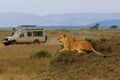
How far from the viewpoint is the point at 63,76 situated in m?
11.4

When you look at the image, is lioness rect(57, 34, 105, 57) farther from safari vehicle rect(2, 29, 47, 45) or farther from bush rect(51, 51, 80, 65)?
safari vehicle rect(2, 29, 47, 45)

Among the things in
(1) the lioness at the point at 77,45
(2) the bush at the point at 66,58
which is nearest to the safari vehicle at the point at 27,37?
(1) the lioness at the point at 77,45

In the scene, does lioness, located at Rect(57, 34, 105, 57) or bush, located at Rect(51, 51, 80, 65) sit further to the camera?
lioness, located at Rect(57, 34, 105, 57)

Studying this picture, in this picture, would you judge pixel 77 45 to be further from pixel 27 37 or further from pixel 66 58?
pixel 27 37

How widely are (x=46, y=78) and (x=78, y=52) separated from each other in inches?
99.0

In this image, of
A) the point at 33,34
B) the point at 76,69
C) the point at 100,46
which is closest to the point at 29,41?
the point at 33,34

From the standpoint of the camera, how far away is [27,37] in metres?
39.3

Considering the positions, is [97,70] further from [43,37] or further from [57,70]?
[43,37]

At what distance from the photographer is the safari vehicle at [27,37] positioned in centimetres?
3897

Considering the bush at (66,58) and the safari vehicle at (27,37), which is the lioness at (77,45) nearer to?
the bush at (66,58)

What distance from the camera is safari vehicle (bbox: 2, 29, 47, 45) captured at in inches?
1534

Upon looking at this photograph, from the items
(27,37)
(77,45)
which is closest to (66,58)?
(77,45)

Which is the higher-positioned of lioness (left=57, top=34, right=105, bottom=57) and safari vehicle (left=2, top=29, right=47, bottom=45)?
lioness (left=57, top=34, right=105, bottom=57)

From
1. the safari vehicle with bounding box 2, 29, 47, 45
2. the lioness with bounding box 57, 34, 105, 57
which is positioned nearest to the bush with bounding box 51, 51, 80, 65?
the lioness with bounding box 57, 34, 105, 57
